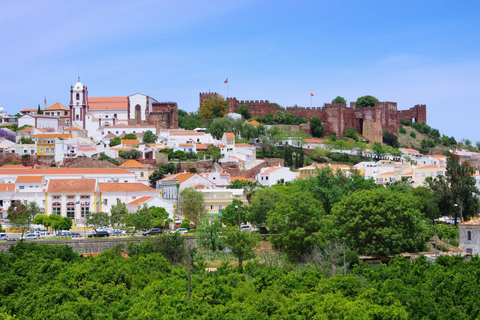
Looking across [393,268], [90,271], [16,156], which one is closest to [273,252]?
[393,268]

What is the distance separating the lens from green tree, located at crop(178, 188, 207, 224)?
5588 cm

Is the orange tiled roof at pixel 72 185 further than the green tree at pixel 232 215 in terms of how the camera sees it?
Yes

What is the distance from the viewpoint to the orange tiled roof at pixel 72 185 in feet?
189

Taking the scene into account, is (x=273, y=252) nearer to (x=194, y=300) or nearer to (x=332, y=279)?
(x=332, y=279)

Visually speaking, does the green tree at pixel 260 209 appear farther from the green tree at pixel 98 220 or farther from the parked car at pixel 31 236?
the parked car at pixel 31 236

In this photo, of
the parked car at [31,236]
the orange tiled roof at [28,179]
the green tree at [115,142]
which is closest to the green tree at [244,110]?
the green tree at [115,142]

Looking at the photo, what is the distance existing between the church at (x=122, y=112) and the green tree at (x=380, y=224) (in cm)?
5068

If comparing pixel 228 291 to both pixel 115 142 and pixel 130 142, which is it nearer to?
pixel 130 142

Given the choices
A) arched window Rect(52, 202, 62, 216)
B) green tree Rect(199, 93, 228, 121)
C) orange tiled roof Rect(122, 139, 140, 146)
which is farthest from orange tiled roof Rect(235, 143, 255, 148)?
arched window Rect(52, 202, 62, 216)

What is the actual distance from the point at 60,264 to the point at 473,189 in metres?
34.3

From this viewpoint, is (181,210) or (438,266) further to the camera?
(181,210)

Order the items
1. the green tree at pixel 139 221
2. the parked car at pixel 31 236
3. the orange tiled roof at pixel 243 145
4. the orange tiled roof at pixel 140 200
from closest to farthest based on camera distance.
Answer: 1. the parked car at pixel 31 236
2. the green tree at pixel 139 221
3. the orange tiled roof at pixel 140 200
4. the orange tiled roof at pixel 243 145

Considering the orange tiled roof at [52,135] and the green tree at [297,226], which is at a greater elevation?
the orange tiled roof at [52,135]

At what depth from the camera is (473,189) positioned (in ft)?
189
